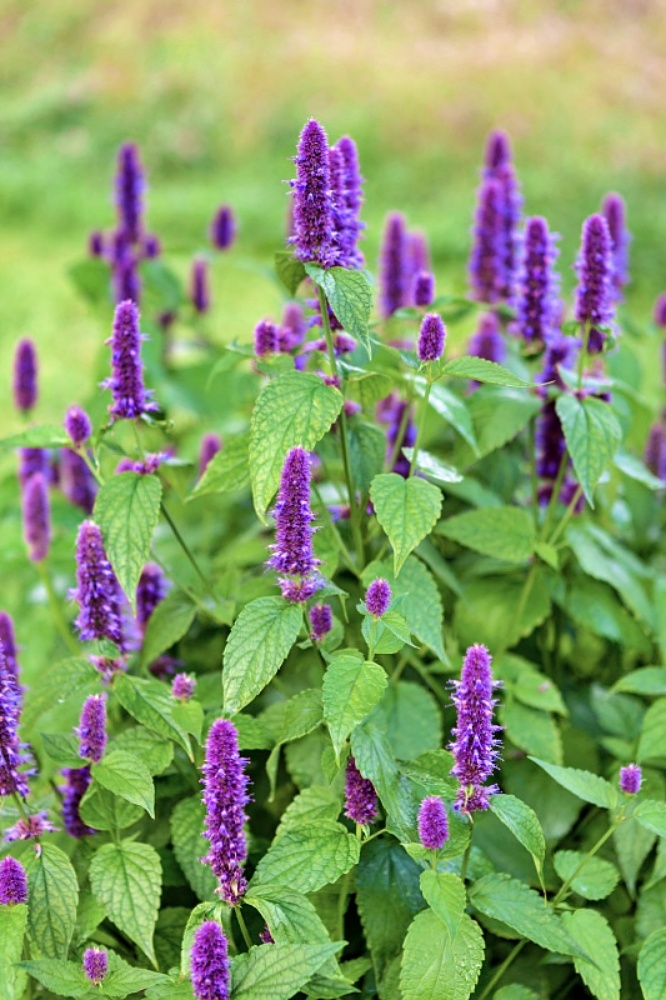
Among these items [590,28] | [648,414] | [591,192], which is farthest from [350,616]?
[590,28]

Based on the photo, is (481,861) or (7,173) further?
(7,173)

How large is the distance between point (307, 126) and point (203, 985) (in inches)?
40.5

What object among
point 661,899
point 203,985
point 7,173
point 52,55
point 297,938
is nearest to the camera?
point 203,985

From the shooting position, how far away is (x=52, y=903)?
148cm

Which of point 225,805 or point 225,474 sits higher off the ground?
point 225,474

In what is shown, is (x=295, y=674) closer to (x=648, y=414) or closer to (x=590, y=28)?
(x=648, y=414)

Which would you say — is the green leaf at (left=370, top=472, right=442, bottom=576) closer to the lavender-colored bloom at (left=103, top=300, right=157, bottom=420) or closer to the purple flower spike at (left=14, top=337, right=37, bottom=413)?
the lavender-colored bloom at (left=103, top=300, right=157, bottom=420)

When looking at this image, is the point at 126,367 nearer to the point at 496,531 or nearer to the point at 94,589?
the point at 94,589

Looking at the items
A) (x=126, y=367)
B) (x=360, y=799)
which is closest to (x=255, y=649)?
(x=360, y=799)

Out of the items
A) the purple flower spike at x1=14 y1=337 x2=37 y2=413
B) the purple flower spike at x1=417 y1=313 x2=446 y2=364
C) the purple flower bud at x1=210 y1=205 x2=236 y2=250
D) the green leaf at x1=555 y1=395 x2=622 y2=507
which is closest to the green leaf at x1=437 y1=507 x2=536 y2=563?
the green leaf at x1=555 y1=395 x2=622 y2=507

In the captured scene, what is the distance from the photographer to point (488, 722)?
52.5 inches

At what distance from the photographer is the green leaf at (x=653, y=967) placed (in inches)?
57.9

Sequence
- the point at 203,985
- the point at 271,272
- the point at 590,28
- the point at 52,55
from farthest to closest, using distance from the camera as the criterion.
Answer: the point at 52,55
the point at 590,28
the point at 271,272
the point at 203,985

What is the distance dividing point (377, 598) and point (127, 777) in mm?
417
